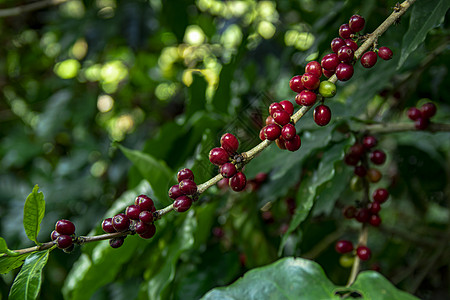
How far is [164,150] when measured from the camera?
3.28 ft

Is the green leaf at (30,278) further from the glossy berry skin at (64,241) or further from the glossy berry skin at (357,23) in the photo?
the glossy berry skin at (357,23)

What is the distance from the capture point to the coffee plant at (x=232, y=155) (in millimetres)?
487

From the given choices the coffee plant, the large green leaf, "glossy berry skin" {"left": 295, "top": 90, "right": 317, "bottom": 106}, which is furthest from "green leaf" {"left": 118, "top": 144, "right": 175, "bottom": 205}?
"glossy berry skin" {"left": 295, "top": 90, "right": 317, "bottom": 106}

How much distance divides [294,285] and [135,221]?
242 mm

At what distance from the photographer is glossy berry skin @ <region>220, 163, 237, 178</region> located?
1.40ft

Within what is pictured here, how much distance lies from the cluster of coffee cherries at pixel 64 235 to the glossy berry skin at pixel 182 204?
0.13 m

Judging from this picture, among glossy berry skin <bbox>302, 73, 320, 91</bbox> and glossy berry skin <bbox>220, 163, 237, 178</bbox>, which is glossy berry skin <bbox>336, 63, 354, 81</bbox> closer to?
glossy berry skin <bbox>302, 73, 320, 91</bbox>

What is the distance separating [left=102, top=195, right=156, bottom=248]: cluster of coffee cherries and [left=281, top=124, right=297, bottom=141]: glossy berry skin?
180mm

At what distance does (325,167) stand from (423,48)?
1.21 ft

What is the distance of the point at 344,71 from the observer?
456 millimetres

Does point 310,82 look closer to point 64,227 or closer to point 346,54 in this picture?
point 346,54

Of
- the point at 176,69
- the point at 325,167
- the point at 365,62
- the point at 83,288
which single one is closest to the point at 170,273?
the point at 83,288

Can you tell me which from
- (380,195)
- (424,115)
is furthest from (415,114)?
(380,195)

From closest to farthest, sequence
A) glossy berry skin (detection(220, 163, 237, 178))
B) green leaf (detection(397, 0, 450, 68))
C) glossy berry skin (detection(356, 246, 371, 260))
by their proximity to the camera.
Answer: glossy berry skin (detection(220, 163, 237, 178)) → green leaf (detection(397, 0, 450, 68)) → glossy berry skin (detection(356, 246, 371, 260))
